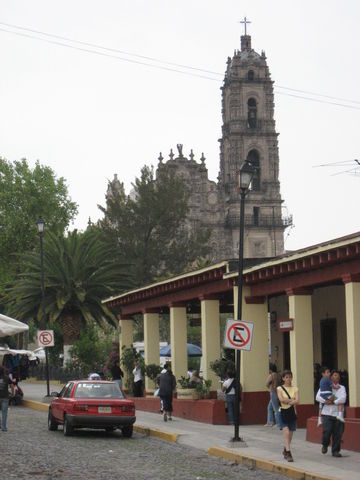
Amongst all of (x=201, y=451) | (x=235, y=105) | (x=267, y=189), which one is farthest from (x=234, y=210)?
(x=201, y=451)

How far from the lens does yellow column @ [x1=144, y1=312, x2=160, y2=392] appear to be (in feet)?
115

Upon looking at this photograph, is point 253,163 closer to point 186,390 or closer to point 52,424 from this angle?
point 186,390

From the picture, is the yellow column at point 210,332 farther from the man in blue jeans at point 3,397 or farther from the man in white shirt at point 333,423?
the man in white shirt at point 333,423

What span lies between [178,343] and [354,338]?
12.1m

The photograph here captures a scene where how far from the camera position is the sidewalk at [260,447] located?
52.0 ft

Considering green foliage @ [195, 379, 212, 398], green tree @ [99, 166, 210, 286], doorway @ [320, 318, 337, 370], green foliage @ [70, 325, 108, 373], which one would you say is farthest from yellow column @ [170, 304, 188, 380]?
green tree @ [99, 166, 210, 286]

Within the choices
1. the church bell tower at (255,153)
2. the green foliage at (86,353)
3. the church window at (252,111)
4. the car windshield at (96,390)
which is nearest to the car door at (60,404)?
the car windshield at (96,390)

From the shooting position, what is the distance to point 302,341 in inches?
928

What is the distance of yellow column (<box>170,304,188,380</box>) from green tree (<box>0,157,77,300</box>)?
43.5 metres

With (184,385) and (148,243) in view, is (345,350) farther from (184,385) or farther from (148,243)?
(148,243)

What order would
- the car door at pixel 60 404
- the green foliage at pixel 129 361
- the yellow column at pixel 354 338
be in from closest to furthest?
the yellow column at pixel 354 338, the car door at pixel 60 404, the green foliage at pixel 129 361

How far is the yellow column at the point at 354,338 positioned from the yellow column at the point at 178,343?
11.8 meters

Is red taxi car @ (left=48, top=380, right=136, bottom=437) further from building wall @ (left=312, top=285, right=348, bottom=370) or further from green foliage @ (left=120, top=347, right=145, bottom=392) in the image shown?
green foliage @ (left=120, top=347, right=145, bottom=392)

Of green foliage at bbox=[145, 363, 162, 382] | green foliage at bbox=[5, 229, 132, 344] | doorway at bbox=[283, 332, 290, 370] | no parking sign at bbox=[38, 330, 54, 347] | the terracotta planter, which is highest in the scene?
green foliage at bbox=[5, 229, 132, 344]
